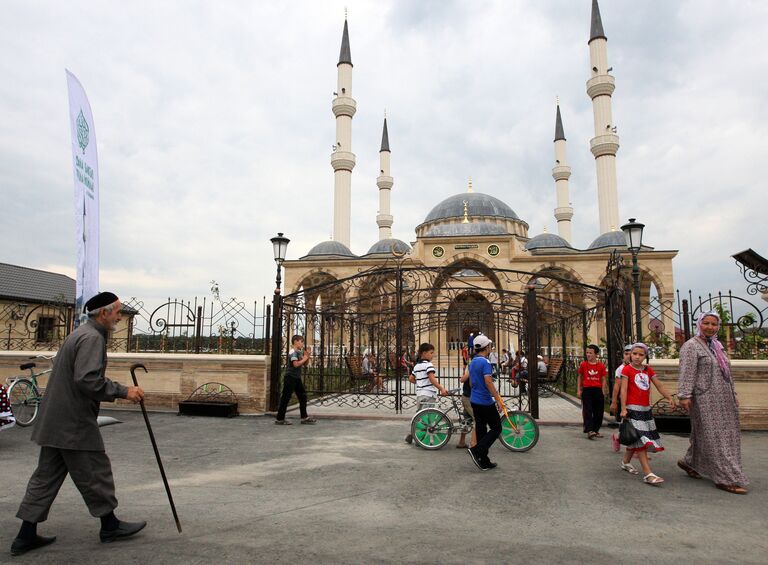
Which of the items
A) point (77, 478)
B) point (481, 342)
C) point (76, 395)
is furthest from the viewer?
point (481, 342)

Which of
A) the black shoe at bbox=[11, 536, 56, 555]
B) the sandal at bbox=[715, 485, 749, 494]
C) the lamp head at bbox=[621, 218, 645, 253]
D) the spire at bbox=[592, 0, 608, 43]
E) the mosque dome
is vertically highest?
the spire at bbox=[592, 0, 608, 43]

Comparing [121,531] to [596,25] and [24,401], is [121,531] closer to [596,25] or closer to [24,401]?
[24,401]

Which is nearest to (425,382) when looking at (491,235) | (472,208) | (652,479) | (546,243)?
(652,479)

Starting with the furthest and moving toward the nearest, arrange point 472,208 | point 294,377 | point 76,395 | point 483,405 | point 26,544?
point 472,208 < point 294,377 < point 483,405 < point 76,395 < point 26,544

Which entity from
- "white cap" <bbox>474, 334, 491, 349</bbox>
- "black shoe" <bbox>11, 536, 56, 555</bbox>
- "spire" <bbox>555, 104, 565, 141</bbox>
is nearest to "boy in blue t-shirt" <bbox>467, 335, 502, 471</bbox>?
"white cap" <bbox>474, 334, 491, 349</bbox>

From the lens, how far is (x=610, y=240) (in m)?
33.2

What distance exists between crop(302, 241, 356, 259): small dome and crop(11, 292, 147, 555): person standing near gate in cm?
3186

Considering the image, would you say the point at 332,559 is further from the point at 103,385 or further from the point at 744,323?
the point at 744,323

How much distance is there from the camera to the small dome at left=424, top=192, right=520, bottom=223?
43.0 meters

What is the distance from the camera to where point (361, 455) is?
6.31 m

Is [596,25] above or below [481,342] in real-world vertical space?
→ above

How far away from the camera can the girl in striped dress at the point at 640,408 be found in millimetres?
5188

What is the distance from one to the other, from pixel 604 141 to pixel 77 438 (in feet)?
121

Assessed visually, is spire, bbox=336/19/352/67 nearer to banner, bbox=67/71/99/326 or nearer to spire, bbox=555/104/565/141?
spire, bbox=555/104/565/141
